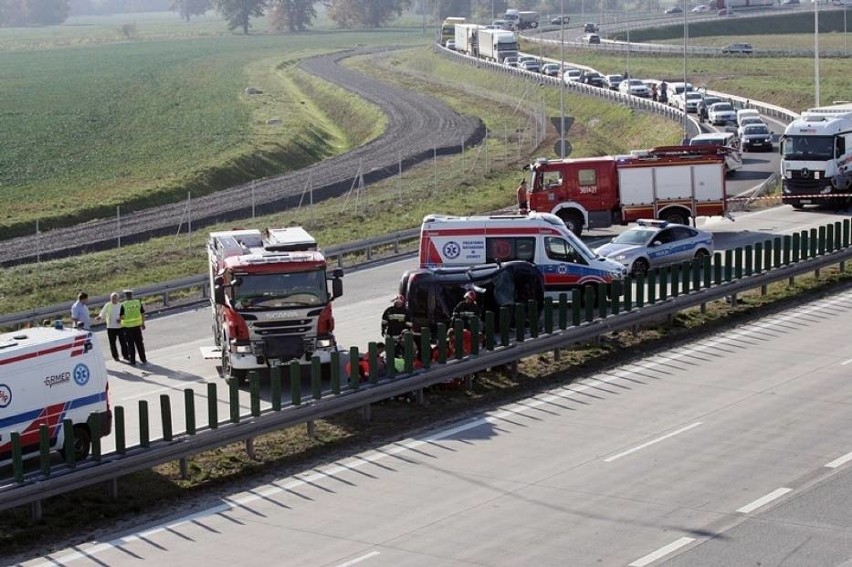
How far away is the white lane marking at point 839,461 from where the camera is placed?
19.5 m

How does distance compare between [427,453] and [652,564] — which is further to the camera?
[427,453]


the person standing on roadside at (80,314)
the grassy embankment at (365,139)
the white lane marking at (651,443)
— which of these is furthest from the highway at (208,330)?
the white lane marking at (651,443)

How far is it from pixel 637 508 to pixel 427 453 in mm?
3830

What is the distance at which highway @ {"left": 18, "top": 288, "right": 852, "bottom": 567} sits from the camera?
54.4 ft

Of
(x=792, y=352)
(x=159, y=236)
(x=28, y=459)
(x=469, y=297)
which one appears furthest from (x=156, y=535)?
(x=159, y=236)

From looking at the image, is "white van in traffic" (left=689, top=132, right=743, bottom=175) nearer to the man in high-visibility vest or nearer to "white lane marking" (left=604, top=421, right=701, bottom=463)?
the man in high-visibility vest

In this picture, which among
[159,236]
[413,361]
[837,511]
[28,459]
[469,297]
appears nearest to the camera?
[837,511]

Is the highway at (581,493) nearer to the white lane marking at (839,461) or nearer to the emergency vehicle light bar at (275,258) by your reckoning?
the white lane marking at (839,461)

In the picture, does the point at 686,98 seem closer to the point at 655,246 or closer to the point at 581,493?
the point at 655,246

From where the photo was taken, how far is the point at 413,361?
23359mm

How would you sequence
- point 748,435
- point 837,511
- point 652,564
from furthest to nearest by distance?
point 748,435 → point 837,511 → point 652,564

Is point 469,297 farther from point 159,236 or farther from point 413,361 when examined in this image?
point 159,236

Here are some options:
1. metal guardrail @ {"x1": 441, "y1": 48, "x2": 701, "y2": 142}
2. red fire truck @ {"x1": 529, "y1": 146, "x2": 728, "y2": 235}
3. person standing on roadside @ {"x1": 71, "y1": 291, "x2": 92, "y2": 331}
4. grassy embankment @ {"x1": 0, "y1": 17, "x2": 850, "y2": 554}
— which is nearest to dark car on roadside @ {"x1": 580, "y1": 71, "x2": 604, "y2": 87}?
metal guardrail @ {"x1": 441, "y1": 48, "x2": 701, "y2": 142}

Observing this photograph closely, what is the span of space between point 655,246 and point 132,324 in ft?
41.4
